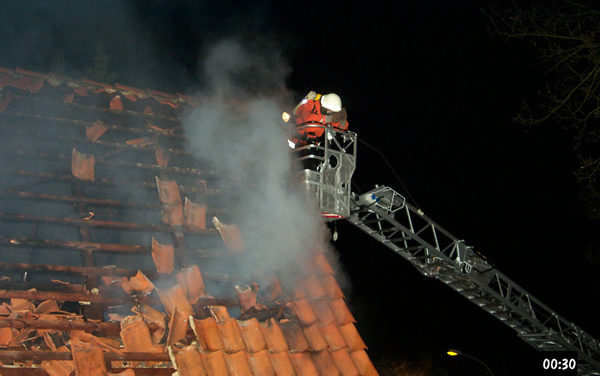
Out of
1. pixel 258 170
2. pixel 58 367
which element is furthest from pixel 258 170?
pixel 58 367

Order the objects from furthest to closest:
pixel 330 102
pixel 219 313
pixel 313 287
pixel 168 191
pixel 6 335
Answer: pixel 330 102 < pixel 168 191 < pixel 313 287 < pixel 219 313 < pixel 6 335

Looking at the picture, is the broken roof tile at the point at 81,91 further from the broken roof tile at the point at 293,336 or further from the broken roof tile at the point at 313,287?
the broken roof tile at the point at 293,336

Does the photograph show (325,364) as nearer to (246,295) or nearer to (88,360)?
(246,295)

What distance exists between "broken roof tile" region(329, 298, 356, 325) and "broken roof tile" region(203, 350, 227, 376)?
1309 mm

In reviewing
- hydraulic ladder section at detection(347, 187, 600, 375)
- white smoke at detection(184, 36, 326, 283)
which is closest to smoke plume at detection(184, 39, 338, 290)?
white smoke at detection(184, 36, 326, 283)

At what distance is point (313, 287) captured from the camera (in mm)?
4910

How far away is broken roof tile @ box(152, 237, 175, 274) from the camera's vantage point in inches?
176

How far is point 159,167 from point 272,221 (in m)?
1.41

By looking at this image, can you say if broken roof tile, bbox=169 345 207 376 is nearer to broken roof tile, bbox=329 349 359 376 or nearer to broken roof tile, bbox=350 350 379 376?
broken roof tile, bbox=329 349 359 376

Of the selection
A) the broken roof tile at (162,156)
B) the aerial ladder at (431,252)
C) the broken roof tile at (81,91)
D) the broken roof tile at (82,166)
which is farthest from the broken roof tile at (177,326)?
the aerial ladder at (431,252)

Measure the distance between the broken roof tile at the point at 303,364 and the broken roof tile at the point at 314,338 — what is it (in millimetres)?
141

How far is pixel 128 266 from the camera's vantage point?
17.4 ft

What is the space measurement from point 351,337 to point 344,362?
29cm

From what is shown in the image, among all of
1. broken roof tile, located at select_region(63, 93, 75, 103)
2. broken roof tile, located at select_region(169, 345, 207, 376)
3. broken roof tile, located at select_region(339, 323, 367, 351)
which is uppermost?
broken roof tile, located at select_region(63, 93, 75, 103)
